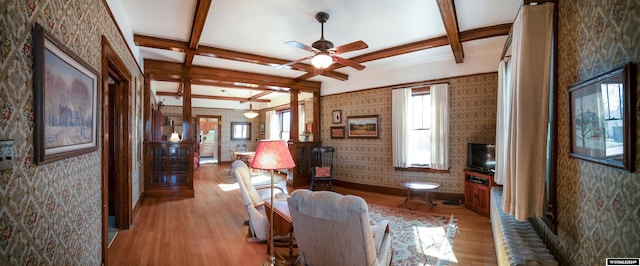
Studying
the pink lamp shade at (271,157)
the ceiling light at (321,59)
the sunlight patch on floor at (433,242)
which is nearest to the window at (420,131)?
the sunlight patch on floor at (433,242)

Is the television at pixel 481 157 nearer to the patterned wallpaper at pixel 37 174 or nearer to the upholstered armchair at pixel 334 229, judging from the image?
the upholstered armchair at pixel 334 229

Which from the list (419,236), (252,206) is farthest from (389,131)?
(252,206)

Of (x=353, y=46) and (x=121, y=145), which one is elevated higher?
(x=353, y=46)

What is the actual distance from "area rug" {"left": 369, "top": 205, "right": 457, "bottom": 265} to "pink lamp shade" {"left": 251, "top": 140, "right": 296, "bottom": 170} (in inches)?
64.2

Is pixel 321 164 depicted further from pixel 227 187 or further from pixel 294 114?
pixel 227 187

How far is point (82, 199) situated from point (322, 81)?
5866mm

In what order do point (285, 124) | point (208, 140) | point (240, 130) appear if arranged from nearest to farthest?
1. point (285, 124)
2. point (240, 130)
3. point (208, 140)

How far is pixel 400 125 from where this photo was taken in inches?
219

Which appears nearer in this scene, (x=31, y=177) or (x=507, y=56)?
(x=31, y=177)

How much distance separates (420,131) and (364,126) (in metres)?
1.31

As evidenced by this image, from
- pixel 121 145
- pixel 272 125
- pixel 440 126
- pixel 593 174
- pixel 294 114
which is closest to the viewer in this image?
pixel 593 174

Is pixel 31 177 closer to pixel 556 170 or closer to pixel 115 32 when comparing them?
pixel 115 32

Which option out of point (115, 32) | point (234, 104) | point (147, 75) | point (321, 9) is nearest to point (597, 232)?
point (321, 9)

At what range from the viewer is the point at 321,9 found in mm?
3184
